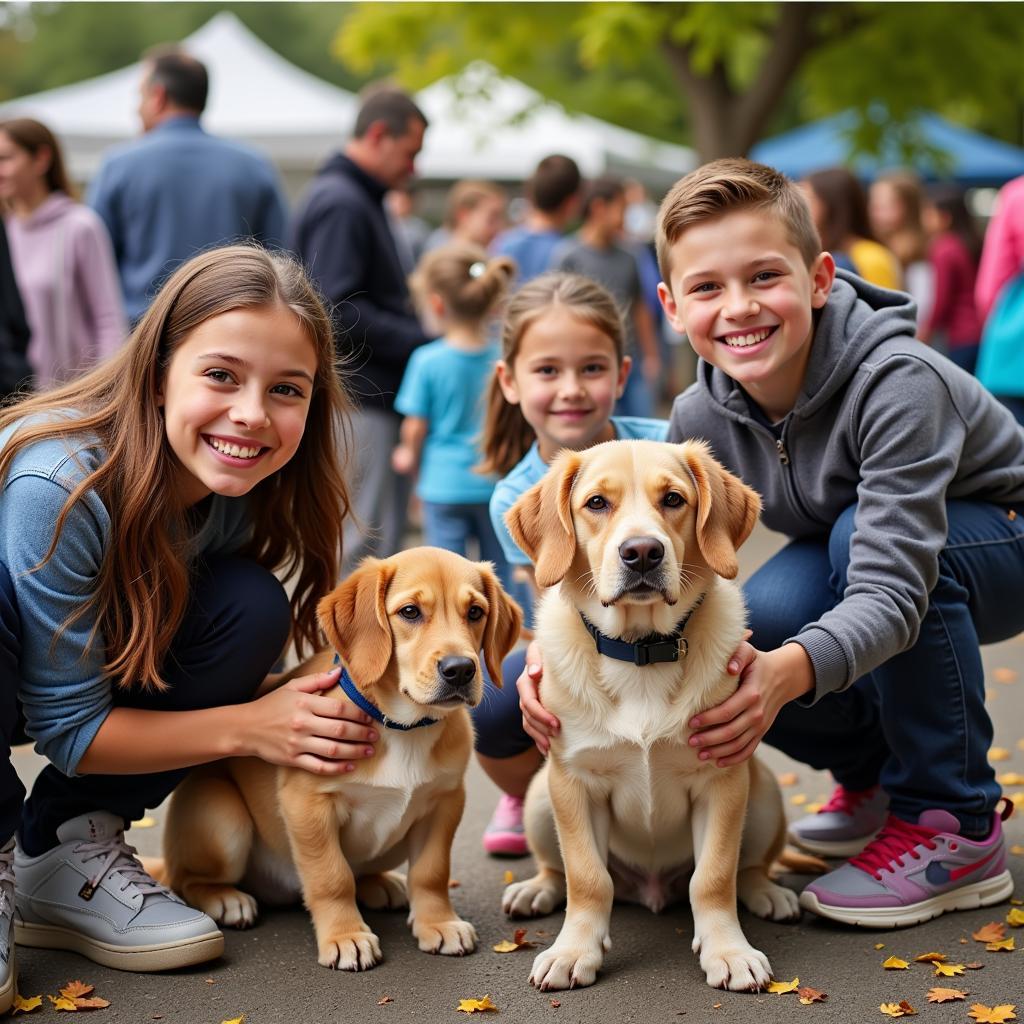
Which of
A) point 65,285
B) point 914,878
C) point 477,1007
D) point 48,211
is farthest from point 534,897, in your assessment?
point 48,211

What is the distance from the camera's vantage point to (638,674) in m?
3.08

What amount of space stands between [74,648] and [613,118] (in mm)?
23314

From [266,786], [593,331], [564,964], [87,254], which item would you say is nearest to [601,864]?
[564,964]

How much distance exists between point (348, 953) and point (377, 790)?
1.22 ft

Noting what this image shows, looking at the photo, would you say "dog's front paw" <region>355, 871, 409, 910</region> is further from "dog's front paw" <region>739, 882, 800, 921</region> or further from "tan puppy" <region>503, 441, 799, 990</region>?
"dog's front paw" <region>739, 882, 800, 921</region>

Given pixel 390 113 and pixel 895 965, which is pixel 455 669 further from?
pixel 390 113

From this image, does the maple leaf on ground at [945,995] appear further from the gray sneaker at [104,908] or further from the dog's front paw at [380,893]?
the gray sneaker at [104,908]

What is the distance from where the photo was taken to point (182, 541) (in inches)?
131

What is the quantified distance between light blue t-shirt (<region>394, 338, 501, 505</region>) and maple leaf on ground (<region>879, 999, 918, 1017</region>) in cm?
366

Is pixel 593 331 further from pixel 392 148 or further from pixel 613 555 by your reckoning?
pixel 392 148

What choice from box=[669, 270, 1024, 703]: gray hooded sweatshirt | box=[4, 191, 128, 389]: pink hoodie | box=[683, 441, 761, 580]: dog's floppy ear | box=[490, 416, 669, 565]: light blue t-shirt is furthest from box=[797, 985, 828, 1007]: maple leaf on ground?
box=[4, 191, 128, 389]: pink hoodie

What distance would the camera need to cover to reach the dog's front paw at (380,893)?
3.55 m

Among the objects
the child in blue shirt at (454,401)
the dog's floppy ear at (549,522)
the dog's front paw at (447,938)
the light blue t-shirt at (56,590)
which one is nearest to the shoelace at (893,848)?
the dog's front paw at (447,938)

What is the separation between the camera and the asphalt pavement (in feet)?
9.43
